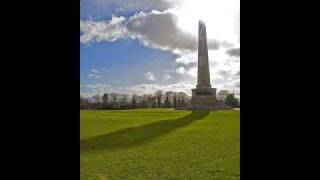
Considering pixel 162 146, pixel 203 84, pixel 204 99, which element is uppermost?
pixel 203 84

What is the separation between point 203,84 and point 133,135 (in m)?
1.81

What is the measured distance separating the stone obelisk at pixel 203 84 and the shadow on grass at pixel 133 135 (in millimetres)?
683

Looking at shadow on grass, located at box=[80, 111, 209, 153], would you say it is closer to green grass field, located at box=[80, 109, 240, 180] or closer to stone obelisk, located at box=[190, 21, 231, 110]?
green grass field, located at box=[80, 109, 240, 180]

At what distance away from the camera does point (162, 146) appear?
4.39 meters

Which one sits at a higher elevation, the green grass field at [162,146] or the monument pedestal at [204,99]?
the monument pedestal at [204,99]

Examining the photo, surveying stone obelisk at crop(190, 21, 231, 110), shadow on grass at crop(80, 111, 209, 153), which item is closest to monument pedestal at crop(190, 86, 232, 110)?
stone obelisk at crop(190, 21, 231, 110)

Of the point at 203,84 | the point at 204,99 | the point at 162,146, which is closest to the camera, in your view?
the point at 162,146

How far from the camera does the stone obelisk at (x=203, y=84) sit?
566 cm

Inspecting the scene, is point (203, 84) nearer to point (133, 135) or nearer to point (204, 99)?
point (204, 99)

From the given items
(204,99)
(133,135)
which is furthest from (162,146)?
(204,99)

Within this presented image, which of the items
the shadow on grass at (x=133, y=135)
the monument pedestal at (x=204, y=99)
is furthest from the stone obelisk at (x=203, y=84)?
the shadow on grass at (x=133, y=135)

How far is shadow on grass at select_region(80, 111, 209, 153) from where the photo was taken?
13.8 ft

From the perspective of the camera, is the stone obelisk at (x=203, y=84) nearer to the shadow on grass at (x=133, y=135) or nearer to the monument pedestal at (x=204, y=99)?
the monument pedestal at (x=204, y=99)
